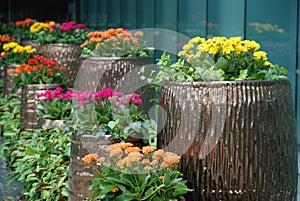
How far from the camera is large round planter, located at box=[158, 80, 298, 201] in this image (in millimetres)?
4672

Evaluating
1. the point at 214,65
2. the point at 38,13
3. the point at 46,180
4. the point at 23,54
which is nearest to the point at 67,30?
the point at 23,54

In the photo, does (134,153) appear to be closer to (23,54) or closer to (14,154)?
(14,154)

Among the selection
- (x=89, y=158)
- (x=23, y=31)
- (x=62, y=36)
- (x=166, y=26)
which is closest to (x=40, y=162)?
(x=89, y=158)

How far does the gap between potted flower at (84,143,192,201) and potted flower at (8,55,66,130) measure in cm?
473

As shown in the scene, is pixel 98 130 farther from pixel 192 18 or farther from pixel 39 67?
pixel 192 18

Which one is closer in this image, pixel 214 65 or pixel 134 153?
pixel 134 153

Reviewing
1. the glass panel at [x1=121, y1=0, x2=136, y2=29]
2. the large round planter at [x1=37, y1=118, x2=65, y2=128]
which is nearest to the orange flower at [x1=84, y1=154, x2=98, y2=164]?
the large round planter at [x1=37, y1=118, x2=65, y2=128]

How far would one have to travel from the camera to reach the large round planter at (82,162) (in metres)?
5.24

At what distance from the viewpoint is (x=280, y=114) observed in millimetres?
4770

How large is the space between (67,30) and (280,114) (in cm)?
908

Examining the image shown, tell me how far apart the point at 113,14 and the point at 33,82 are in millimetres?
7640

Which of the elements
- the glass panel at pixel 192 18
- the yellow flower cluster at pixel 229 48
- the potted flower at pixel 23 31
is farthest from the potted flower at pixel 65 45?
the yellow flower cluster at pixel 229 48

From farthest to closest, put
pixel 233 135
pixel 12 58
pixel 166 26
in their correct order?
pixel 12 58
pixel 166 26
pixel 233 135

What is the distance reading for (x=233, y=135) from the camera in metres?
4.67
